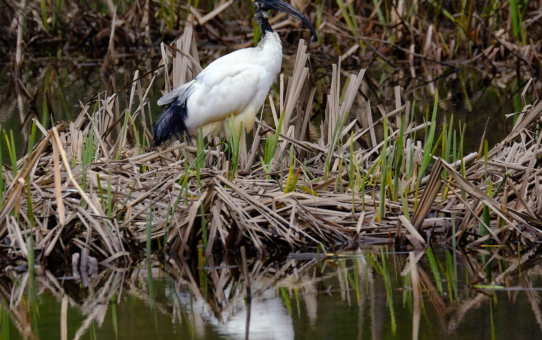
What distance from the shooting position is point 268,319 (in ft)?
9.12

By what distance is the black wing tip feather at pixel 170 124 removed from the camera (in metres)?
5.05

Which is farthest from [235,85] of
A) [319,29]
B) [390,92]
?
[319,29]

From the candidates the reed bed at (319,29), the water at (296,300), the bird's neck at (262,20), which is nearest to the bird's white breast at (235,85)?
the bird's neck at (262,20)

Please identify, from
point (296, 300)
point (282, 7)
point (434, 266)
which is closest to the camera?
point (296, 300)

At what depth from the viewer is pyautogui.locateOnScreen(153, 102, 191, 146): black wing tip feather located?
5047 millimetres

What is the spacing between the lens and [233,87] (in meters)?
5.02

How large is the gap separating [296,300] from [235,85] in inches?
89.5

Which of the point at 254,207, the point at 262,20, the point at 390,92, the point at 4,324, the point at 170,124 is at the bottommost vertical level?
the point at 4,324

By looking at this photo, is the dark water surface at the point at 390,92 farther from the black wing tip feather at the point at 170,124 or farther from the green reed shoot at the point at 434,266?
the green reed shoot at the point at 434,266

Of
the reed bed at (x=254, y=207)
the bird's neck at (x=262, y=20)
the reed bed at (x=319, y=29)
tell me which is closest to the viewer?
the reed bed at (x=254, y=207)

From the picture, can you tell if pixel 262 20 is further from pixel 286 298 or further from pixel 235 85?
pixel 286 298

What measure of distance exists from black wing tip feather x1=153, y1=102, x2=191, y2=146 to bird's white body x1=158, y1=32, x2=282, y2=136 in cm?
4

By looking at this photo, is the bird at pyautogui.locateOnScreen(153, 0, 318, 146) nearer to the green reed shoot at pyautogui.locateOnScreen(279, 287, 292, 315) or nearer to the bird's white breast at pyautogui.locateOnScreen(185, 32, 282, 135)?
the bird's white breast at pyautogui.locateOnScreen(185, 32, 282, 135)

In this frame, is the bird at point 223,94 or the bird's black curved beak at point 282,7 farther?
the bird's black curved beak at point 282,7
